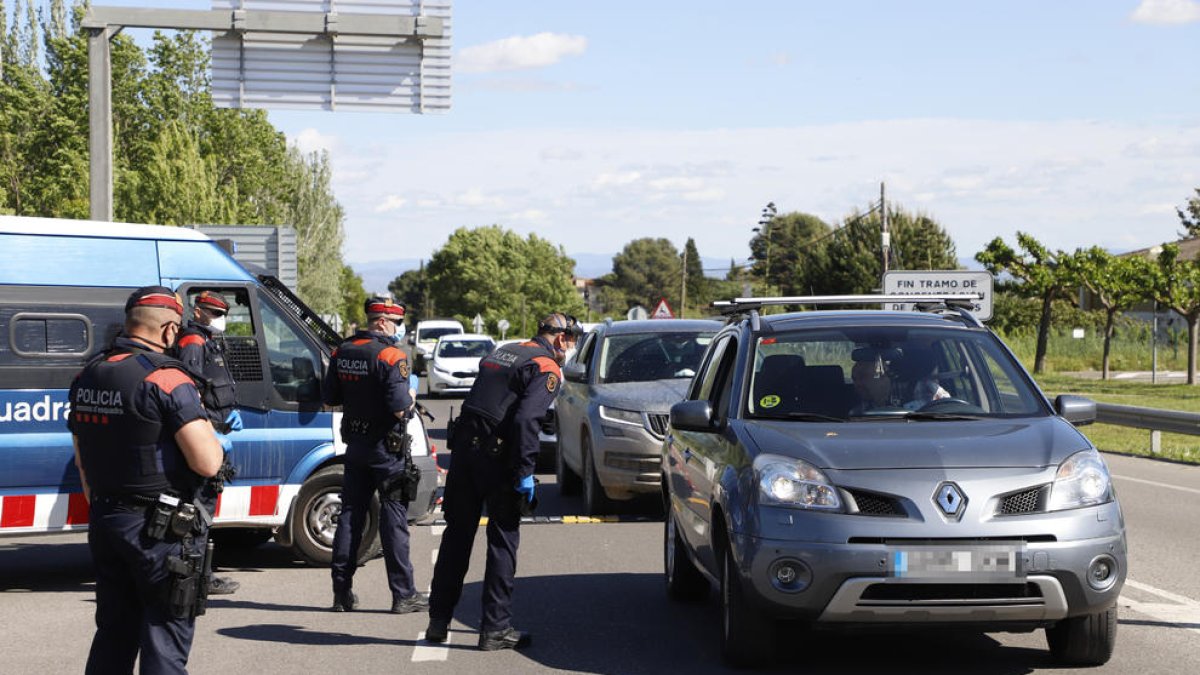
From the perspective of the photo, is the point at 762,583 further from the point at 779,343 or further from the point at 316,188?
the point at 316,188

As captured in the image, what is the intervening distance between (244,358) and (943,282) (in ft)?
72.8

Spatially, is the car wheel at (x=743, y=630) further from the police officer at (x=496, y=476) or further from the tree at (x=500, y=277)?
the tree at (x=500, y=277)

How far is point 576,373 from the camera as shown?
564 inches

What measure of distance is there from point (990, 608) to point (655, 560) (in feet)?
15.0

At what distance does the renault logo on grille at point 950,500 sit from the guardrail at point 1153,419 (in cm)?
1296

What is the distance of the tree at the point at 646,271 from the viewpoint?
173500mm

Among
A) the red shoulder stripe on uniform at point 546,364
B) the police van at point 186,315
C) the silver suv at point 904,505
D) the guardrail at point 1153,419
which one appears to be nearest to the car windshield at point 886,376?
the silver suv at point 904,505

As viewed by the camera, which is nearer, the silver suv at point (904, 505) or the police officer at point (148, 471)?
the police officer at point (148, 471)

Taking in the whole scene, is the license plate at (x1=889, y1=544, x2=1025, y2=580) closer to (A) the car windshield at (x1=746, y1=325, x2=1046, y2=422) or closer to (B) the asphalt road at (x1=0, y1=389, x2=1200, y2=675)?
(B) the asphalt road at (x1=0, y1=389, x2=1200, y2=675)

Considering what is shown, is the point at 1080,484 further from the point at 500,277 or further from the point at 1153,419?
the point at 500,277

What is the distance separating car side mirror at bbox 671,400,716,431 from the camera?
7707 millimetres

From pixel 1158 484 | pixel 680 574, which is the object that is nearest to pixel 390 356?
pixel 680 574

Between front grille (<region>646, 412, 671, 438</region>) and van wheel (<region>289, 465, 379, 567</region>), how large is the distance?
3.04 meters

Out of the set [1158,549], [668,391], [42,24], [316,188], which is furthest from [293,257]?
[316,188]
